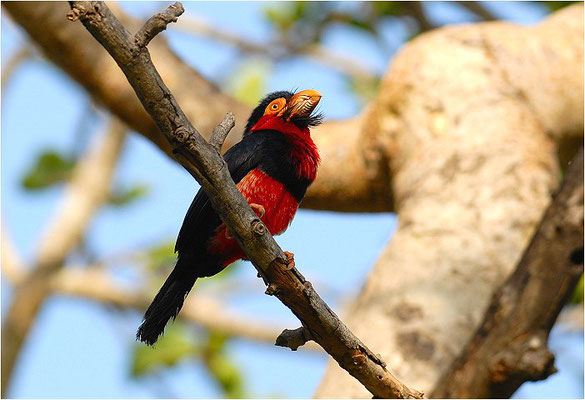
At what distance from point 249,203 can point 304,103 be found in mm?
509

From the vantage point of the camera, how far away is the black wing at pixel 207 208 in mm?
3182

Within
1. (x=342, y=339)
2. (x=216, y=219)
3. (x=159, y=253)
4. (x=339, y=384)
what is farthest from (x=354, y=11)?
(x=342, y=339)

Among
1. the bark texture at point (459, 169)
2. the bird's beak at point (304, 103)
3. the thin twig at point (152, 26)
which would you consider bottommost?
the bark texture at point (459, 169)

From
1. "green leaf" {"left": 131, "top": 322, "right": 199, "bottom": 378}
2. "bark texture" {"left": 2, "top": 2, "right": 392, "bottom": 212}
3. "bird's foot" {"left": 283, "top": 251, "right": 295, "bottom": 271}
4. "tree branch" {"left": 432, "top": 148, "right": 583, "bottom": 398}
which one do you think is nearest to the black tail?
"bird's foot" {"left": 283, "top": 251, "right": 295, "bottom": 271}

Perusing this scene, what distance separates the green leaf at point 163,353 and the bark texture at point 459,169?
3.37m

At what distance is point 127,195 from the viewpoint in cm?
912

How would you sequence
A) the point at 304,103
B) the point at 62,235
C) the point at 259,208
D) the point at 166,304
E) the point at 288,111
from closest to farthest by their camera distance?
the point at 259,208 < the point at 166,304 < the point at 304,103 < the point at 288,111 < the point at 62,235

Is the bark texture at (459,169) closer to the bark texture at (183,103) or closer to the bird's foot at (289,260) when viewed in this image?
the bark texture at (183,103)

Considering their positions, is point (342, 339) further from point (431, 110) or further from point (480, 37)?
point (480, 37)

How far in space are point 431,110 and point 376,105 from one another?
0.40m

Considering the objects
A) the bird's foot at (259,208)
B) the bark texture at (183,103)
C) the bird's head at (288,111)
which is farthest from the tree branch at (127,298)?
the bird's foot at (259,208)

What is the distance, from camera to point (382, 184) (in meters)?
5.61

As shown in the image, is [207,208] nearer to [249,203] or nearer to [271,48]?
[249,203]

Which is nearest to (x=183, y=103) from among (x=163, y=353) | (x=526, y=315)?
(x=526, y=315)
